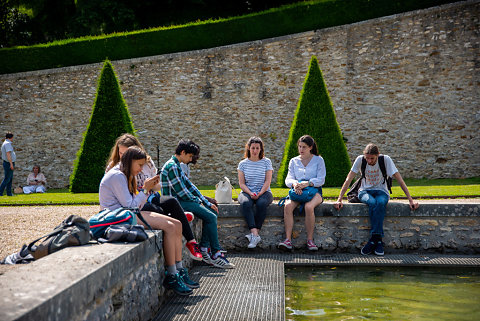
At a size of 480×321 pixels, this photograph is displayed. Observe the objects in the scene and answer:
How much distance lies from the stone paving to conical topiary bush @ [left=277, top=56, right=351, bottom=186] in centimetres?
528

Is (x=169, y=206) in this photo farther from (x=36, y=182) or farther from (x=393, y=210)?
(x=36, y=182)

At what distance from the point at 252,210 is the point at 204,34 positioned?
11111mm

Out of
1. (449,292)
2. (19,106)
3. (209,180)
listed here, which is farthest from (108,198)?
(19,106)

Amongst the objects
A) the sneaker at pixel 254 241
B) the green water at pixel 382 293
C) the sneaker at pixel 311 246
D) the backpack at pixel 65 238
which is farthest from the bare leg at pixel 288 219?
the backpack at pixel 65 238

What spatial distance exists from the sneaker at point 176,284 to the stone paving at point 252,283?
64 mm

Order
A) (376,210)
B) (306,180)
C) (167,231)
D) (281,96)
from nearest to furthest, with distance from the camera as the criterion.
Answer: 1. (167,231)
2. (376,210)
3. (306,180)
4. (281,96)

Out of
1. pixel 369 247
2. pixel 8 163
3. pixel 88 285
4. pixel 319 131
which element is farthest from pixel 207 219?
pixel 8 163

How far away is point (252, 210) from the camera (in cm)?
583

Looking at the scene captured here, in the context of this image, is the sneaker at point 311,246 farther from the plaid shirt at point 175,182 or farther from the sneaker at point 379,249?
the plaid shirt at point 175,182

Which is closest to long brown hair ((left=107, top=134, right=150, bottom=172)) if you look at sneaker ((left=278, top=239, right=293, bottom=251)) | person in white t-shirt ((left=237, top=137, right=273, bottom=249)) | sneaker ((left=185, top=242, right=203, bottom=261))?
sneaker ((left=185, top=242, right=203, bottom=261))

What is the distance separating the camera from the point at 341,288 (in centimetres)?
424

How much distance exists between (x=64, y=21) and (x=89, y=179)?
1484 cm

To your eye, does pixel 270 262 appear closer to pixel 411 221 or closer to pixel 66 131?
pixel 411 221

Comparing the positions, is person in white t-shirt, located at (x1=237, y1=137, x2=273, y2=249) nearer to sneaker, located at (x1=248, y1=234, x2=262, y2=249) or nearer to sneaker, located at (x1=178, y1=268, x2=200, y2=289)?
sneaker, located at (x1=248, y1=234, x2=262, y2=249)
